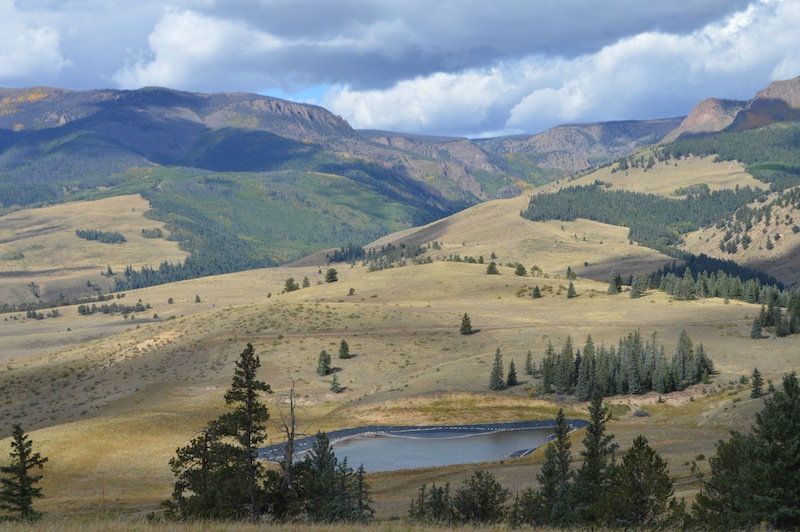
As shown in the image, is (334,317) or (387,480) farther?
(334,317)

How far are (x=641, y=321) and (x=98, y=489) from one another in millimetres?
113697

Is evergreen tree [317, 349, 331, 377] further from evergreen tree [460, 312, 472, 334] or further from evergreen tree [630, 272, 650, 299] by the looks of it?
evergreen tree [630, 272, 650, 299]

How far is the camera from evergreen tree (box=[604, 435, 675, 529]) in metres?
33.6

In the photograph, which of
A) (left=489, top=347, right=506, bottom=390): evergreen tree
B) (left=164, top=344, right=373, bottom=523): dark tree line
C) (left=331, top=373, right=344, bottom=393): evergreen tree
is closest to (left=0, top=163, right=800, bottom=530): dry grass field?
(left=331, top=373, right=344, bottom=393): evergreen tree

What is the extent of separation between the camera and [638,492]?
34.1 meters

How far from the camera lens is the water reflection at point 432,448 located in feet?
278

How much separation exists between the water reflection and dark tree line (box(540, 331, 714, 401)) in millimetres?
13554

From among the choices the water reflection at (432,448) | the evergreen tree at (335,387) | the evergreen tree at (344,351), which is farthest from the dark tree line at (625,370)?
the evergreen tree at (344,351)

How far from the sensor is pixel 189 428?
95000 millimetres

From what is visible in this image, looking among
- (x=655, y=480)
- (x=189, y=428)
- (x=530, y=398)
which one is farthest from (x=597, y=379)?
(x=655, y=480)

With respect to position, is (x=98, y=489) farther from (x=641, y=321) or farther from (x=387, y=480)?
(x=641, y=321)

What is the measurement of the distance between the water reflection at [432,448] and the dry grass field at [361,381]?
23.9 feet

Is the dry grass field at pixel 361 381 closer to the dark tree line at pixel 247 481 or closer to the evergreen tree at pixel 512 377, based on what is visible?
the evergreen tree at pixel 512 377

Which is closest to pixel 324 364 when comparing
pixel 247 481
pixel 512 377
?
pixel 512 377
